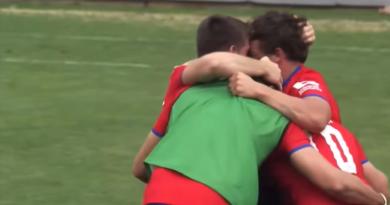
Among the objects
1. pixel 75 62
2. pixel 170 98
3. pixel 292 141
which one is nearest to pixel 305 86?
pixel 292 141

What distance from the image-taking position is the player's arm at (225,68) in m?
3.74

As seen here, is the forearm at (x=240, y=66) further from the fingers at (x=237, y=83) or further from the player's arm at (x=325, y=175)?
the player's arm at (x=325, y=175)

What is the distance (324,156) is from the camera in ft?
12.7

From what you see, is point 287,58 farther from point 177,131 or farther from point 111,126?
point 111,126

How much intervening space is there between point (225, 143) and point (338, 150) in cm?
55

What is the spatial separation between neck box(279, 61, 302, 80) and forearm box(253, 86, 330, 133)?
0.28m

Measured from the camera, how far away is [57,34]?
672 inches

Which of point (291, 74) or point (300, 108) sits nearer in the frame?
point (300, 108)

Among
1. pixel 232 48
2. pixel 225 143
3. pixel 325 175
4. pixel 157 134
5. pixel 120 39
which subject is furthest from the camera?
pixel 120 39

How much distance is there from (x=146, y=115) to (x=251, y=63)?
645 centimetres

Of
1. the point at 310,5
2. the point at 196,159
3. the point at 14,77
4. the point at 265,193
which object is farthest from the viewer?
the point at 310,5

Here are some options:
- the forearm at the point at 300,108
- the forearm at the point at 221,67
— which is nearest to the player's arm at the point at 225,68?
the forearm at the point at 221,67

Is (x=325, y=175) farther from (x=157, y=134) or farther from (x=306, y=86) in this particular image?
(x=157, y=134)

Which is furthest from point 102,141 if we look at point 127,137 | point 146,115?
point 146,115
